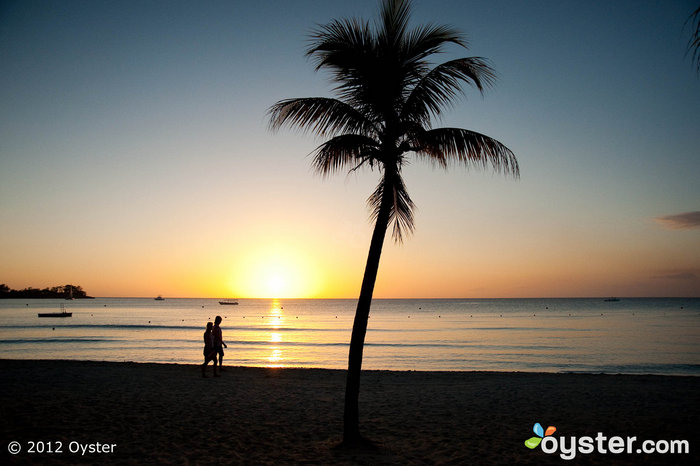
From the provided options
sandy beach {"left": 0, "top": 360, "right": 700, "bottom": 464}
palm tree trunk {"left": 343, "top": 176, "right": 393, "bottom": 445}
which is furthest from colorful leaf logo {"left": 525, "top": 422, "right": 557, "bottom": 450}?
palm tree trunk {"left": 343, "top": 176, "right": 393, "bottom": 445}

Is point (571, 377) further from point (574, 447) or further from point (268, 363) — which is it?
point (268, 363)

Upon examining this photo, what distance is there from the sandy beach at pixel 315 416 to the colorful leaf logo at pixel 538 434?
0.15 metres

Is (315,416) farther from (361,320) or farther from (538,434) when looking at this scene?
(538,434)

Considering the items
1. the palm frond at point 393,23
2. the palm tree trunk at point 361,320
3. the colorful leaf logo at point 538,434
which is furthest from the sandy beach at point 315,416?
the palm frond at point 393,23

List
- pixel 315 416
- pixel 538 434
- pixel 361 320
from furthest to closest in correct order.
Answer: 1. pixel 315 416
2. pixel 538 434
3. pixel 361 320

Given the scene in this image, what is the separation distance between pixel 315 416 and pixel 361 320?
419cm

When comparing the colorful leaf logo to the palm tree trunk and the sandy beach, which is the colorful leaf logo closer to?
the sandy beach

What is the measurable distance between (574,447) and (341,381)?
9.36m

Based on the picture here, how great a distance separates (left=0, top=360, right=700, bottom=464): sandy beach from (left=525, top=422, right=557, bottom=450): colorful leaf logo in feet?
0.50

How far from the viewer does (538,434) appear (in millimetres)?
8914

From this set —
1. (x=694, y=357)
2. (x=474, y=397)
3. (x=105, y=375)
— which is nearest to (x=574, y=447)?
(x=474, y=397)

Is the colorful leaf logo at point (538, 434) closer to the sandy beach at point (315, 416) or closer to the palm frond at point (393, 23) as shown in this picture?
the sandy beach at point (315, 416)

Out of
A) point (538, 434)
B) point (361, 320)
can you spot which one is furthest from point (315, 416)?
point (538, 434)

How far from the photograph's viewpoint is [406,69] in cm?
767
